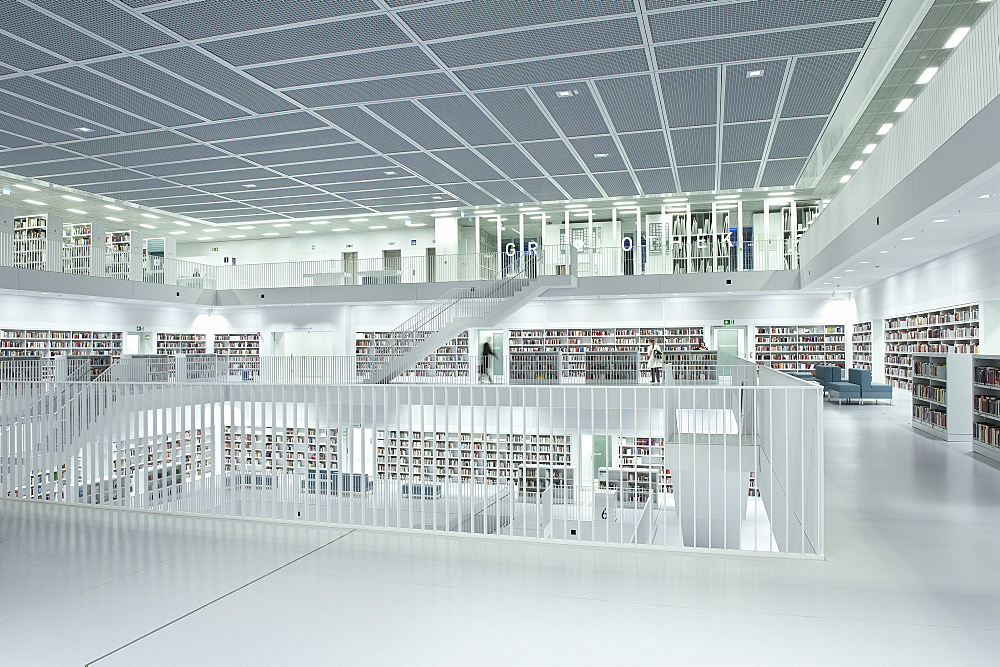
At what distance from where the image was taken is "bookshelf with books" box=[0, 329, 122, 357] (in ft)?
64.5

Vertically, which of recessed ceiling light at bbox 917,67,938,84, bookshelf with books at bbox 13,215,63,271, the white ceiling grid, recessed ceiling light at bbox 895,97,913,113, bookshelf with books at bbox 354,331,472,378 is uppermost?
recessed ceiling light at bbox 917,67,938,84

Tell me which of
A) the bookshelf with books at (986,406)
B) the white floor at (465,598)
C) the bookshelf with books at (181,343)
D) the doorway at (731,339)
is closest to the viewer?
the white floor at (465,598)

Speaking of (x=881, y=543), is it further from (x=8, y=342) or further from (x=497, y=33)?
(x=8, y=342)

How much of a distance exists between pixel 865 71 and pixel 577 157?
6222mm

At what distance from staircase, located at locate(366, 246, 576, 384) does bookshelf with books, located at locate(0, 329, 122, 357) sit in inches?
345

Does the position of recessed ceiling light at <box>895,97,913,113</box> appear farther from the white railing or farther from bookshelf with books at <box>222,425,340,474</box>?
bookshelf with books at <box>222,425,340,474</box>

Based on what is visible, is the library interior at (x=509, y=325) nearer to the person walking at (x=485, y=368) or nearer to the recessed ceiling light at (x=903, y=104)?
the recessed ceiling light at (x=903, y=104)

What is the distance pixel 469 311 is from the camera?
68.3ft

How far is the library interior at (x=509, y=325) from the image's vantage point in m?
4.34

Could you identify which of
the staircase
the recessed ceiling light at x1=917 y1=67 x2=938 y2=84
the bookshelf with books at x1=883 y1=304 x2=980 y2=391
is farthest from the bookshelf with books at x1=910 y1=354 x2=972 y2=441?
the staircase

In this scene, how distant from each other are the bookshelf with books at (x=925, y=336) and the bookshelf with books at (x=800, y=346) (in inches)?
106

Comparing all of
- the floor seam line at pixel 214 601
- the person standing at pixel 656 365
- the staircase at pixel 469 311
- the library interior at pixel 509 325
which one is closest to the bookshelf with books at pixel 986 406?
the library interior at pixel 509 325

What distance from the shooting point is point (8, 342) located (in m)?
19.6

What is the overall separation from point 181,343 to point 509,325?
12.8m
